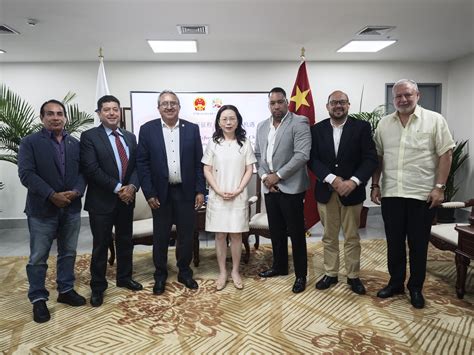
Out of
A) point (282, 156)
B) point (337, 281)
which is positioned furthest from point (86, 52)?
point (337, 281)

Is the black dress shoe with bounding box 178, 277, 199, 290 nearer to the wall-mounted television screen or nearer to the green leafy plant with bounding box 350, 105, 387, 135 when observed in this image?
the wall-mounted television screen

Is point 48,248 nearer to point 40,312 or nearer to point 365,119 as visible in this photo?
point 40,312

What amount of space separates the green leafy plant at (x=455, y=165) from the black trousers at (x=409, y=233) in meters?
3.05

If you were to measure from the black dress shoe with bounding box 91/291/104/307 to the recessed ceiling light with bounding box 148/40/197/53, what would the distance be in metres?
2.97

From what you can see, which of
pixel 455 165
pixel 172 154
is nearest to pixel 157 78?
pixel 172 154

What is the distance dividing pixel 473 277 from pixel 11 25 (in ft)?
16.7

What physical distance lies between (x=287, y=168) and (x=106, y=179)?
139 cm

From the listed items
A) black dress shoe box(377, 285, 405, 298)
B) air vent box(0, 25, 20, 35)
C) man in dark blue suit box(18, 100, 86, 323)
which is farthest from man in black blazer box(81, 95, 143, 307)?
black dress shoe box(377, 285, 405, 298)

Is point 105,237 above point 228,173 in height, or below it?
below

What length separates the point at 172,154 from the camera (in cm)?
286

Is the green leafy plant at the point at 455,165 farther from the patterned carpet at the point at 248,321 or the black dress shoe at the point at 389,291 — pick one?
the black dress shoe at the point at 389,291

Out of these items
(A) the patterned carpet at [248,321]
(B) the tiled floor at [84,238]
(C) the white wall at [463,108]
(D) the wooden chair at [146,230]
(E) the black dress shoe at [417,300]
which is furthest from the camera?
(C) the white wall at [463,108]

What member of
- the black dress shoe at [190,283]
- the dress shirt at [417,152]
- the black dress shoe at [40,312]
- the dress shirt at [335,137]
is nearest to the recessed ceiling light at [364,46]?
the dress shirt at [335,137]

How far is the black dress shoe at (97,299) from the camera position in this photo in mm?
2738
